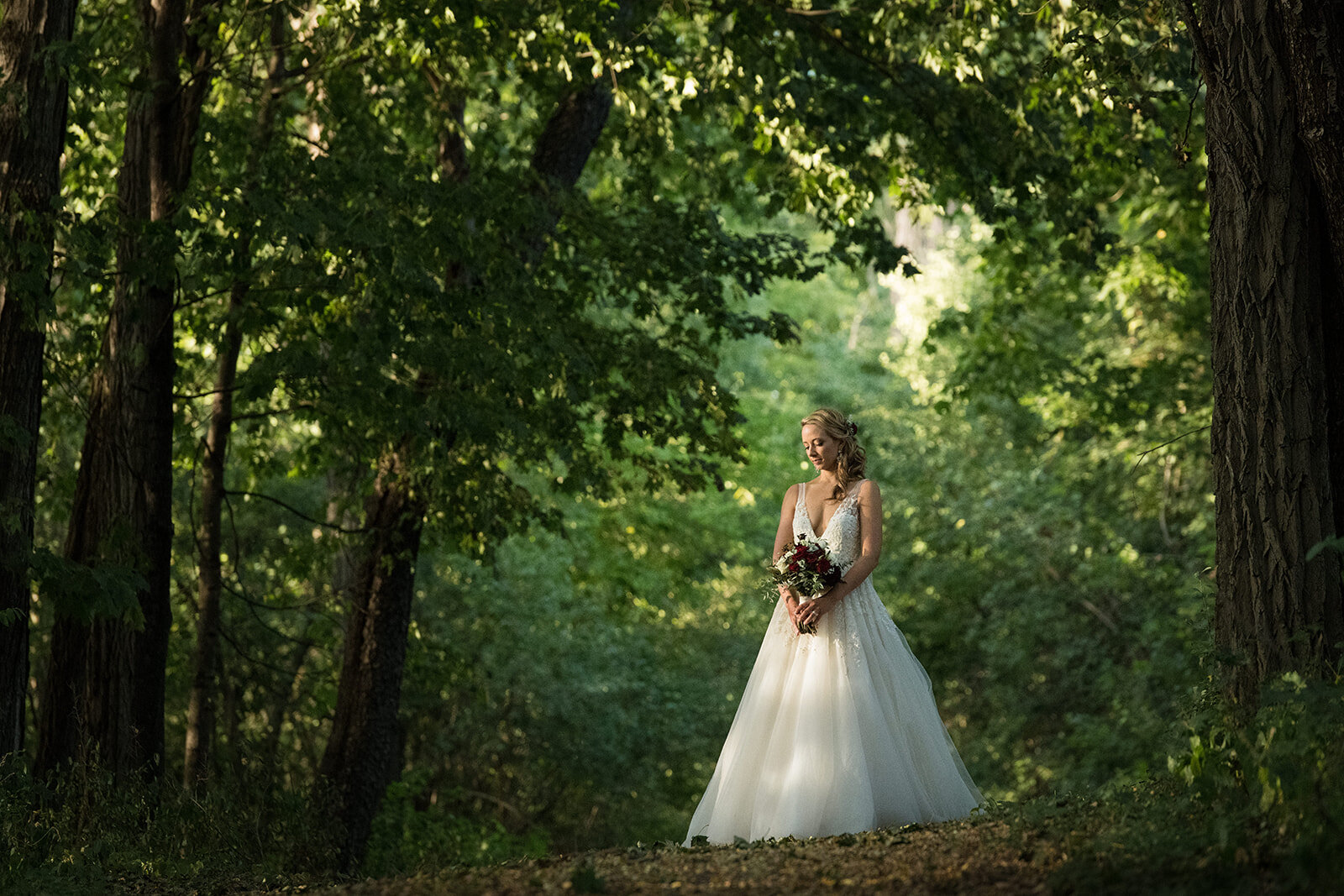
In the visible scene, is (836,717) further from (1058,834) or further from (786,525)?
(1058,834)

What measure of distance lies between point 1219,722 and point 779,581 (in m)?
3.00

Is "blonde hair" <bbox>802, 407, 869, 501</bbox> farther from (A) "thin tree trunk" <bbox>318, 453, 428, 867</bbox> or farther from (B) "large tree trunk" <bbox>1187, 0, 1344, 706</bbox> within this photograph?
(A) "thin tree trunk" <bbox>318, 453, 428, 867</bbox>

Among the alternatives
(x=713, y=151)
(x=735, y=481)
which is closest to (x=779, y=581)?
(x=713, y=151)

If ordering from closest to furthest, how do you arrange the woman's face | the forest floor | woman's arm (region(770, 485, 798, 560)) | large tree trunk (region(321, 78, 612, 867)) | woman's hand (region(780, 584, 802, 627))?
the forest floor → woman's hand (region(780, 584, 802, 627)) → the woman's face → woman's arm (region(770, 485, 798, 560)) → large tree trunk (region(321, 78, 612, 867))

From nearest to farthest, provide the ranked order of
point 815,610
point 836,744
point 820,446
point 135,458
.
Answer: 1. point 836,744
2. point 815,610
3. point 820,446
4. point 135,458

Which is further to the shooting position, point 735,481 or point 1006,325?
point 735,481

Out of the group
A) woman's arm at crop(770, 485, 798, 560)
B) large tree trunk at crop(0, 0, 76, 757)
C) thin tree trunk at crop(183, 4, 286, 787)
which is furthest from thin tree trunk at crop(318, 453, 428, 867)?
woman's arm at crop(770, 485, 798, 560)

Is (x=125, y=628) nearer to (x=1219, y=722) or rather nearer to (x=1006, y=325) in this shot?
(x=1219, y=722)

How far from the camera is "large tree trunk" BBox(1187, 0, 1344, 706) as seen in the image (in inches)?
199

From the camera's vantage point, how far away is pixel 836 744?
7121mm

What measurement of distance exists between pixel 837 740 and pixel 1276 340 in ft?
10.3

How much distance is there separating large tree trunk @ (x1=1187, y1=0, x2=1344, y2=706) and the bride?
7.37 feet

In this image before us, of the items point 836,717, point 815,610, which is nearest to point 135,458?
point 815,610

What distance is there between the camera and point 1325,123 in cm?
505
